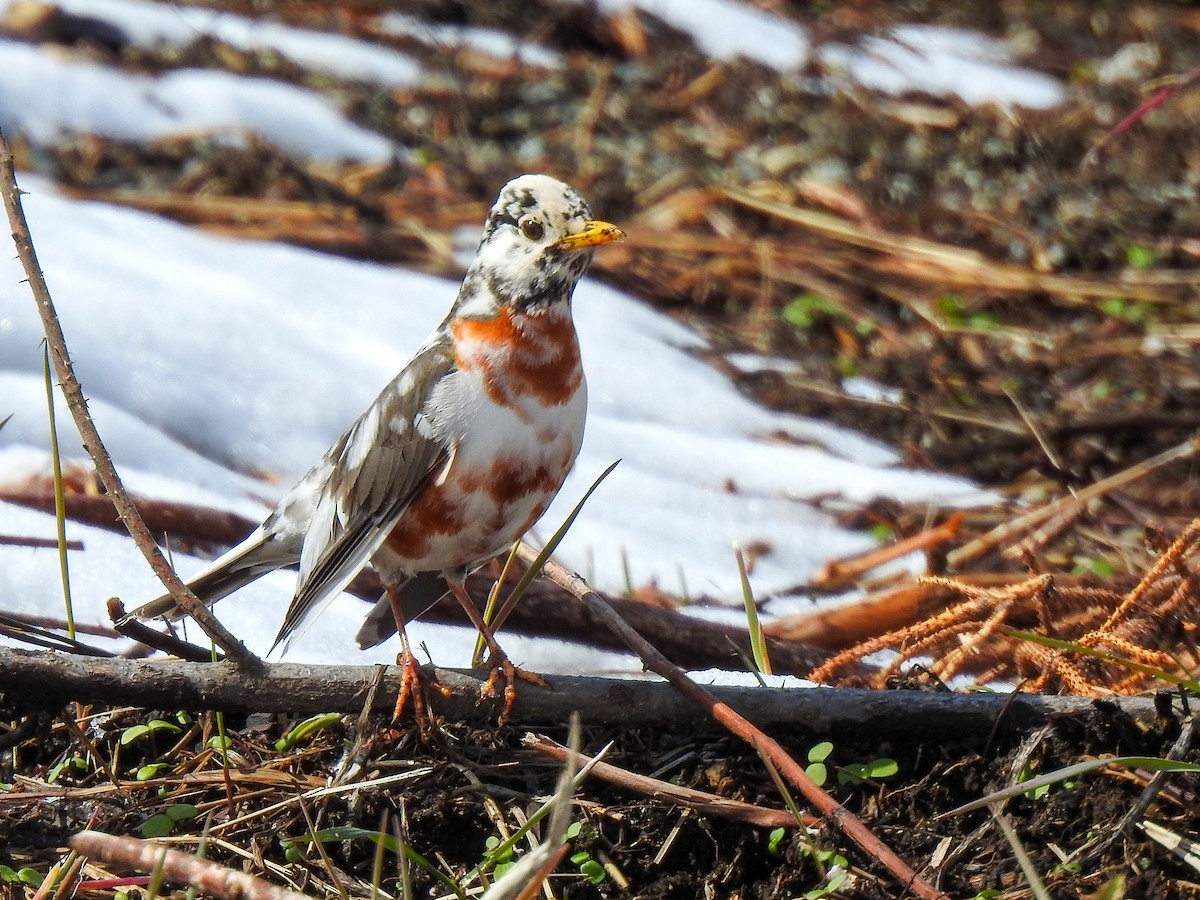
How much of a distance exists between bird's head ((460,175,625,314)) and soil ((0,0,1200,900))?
1.17m

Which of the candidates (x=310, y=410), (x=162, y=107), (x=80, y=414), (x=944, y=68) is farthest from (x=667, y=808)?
(x=944, y=68)

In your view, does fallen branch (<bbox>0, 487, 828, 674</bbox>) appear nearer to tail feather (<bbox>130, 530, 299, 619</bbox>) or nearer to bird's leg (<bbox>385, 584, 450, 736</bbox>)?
tail feather (<bbox>130, 530, 299, 619</bbox>)

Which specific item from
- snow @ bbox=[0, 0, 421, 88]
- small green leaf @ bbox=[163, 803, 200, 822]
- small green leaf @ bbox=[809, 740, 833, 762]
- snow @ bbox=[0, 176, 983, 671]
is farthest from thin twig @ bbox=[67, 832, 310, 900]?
snow @ bbox=[0, 0, 421, 88]

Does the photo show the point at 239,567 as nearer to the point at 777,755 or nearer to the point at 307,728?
the point at 307,728

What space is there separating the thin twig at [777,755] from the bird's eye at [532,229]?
3.45 ft

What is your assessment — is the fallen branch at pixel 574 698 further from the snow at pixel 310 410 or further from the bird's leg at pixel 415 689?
the snow at pixel 310 410

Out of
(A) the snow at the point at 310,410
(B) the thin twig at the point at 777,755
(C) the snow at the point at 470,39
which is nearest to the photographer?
(B) the thin twig at the point at 777,755

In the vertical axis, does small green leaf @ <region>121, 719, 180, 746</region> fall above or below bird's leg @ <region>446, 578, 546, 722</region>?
below

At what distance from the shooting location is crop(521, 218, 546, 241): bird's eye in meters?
3.78

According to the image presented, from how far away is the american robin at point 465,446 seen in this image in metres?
3.53

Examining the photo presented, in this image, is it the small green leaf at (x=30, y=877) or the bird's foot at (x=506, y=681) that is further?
the bird's foot at (x=506, y=681)

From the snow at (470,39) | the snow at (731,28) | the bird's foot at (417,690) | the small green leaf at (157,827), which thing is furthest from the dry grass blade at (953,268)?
the small green leaf at (157,827)

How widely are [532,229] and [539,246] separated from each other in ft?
0.21

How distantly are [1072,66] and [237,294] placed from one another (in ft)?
17.6
